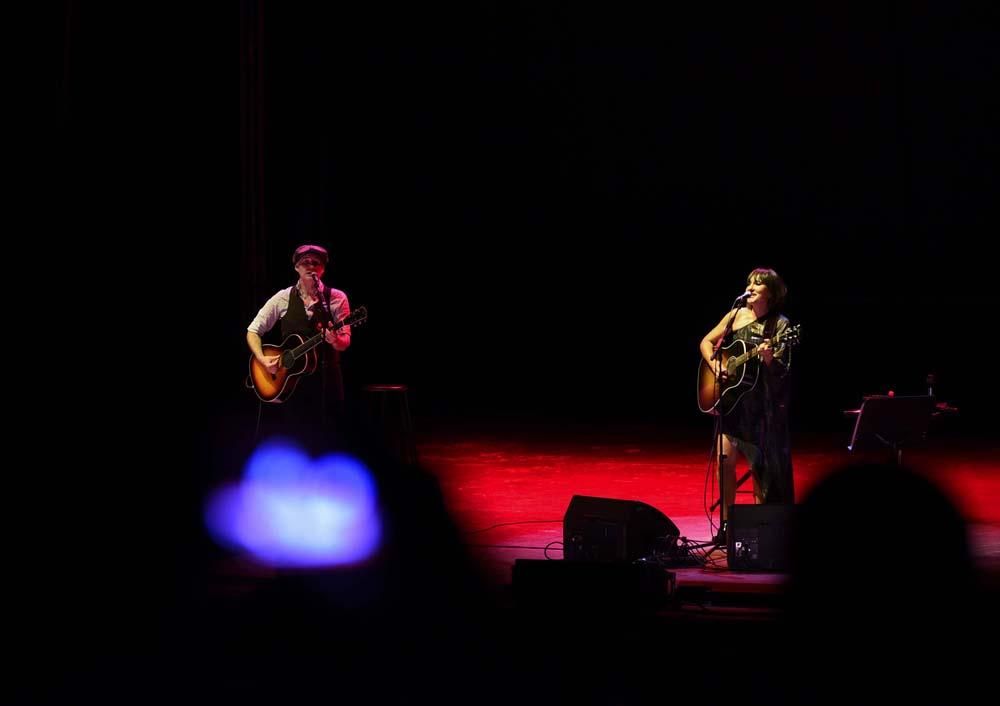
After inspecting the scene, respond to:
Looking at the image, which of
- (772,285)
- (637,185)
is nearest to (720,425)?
(772,285)

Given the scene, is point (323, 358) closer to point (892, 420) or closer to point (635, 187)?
point (892, 420)

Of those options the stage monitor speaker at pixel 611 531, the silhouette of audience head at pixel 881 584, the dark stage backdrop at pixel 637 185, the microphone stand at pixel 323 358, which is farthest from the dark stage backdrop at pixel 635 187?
the silhouette of audience head at pixel 881 584

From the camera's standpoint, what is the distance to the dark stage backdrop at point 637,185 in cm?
1207

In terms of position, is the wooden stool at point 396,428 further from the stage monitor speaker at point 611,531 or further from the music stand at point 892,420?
the music stand at point 892,420

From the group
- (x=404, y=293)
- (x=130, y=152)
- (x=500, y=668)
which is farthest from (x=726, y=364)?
(x=404, y=293)

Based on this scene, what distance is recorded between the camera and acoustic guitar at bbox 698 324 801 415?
5.43m

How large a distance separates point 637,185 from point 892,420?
772 centimetres

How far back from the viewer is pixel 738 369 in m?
5.55

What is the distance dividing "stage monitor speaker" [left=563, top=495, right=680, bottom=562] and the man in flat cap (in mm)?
2164

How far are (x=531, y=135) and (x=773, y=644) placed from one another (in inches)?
402

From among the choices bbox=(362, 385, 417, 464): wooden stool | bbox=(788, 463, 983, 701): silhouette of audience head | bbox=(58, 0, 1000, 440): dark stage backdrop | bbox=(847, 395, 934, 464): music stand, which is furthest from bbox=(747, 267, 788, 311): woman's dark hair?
bbox=(58, 0, 1000, 440): dark stage backdrop

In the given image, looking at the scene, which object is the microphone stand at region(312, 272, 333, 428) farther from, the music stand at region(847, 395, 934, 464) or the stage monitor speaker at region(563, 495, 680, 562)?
the music stand at region(847, 395, 934, 464)

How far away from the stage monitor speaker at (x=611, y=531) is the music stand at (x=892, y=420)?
108 cm

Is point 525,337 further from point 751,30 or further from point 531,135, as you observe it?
point 751,30
